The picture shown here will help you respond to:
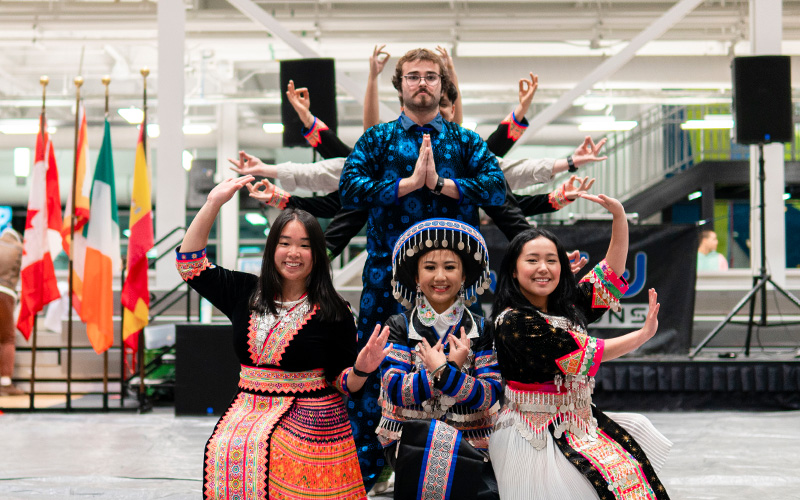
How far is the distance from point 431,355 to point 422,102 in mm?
908

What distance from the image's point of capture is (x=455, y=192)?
2426 mm

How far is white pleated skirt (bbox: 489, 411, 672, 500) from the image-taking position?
196cm

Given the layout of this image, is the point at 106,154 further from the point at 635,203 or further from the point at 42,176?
the point at 635,203

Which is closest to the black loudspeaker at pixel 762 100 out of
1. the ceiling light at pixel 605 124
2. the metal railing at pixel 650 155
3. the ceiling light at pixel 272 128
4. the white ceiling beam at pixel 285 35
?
the white ceiling beam at pixel 285 35

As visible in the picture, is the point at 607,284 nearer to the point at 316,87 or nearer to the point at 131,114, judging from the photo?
the point at 316,87

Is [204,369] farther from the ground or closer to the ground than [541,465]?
closer to the ground

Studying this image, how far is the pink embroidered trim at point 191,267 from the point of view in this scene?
2.07 meters

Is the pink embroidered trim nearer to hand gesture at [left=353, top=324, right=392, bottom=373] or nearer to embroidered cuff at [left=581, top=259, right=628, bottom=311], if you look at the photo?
hand gesture at [left=353, top=324, right=392, bottom=373]

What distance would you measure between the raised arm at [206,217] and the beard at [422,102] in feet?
2.38

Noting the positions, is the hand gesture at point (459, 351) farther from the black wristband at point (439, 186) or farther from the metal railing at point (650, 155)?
the metal railing at point (650, 155)

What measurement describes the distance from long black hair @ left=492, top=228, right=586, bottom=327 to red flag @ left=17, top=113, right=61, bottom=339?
4.13 metres

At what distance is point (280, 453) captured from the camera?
193cm

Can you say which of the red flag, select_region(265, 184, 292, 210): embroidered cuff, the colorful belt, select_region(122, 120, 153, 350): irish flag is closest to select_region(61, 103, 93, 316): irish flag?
the red flag

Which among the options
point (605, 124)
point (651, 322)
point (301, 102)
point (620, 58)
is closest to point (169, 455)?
point (301, 102)
